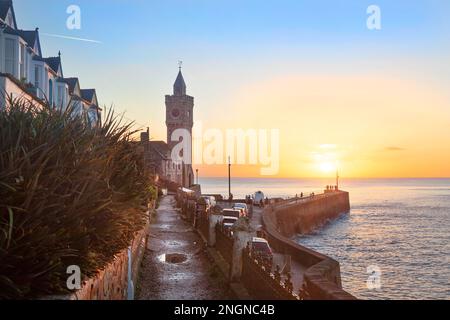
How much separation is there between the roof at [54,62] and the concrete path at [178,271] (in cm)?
1363

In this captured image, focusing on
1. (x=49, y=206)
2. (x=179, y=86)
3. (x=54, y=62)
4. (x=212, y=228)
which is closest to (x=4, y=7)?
(x=54, y=62)

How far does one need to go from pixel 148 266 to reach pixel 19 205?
32.2 feet

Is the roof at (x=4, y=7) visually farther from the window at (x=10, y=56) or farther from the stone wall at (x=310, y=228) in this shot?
the stone wall at (x=310, y=228)

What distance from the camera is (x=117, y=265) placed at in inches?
370

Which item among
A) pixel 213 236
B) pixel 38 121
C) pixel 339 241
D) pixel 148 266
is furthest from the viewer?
pixel 339 241

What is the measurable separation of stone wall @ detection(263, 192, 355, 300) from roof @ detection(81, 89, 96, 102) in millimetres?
16952

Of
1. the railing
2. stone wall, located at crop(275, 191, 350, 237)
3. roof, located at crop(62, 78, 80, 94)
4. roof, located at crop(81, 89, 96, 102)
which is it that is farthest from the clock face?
the railing

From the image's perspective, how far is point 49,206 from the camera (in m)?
6.21

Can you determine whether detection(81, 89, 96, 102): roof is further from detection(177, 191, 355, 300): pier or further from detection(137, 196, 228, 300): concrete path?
detection(137, 196, 228, 300): concrete path

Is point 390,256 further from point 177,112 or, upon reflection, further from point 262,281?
point 177,112

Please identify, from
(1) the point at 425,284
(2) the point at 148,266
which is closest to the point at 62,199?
(2) the point at 148,266

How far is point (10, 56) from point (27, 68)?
253cm

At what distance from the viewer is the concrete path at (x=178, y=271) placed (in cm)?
1237
